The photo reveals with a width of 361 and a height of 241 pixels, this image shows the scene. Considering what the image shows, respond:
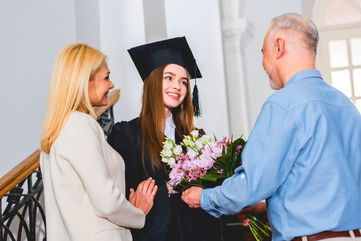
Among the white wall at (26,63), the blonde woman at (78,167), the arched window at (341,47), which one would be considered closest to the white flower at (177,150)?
the blonde woman at (78,167)

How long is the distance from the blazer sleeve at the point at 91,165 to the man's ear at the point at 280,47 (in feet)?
2.90

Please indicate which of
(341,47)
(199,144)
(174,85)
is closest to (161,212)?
(199,144)

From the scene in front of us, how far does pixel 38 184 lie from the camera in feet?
11.7

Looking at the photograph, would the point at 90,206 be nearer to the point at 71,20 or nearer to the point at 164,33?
the point at 164,33

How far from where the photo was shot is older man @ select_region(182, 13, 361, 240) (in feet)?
6.07

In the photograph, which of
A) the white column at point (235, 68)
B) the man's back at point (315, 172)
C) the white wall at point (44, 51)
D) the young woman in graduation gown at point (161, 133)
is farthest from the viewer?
the white column at point (235, 68)

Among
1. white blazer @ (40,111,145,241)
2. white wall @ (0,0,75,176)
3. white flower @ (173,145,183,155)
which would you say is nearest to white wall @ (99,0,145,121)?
white wall @ (0,0,75,176)

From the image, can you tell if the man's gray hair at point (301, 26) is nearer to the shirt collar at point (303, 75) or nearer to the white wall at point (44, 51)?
the shirt collar at point (303, 75)

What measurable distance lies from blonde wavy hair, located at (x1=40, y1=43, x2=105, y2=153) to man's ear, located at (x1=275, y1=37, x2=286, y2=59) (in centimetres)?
88

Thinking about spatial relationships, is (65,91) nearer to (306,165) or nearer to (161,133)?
(161,133)

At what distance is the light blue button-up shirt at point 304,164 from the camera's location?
1854 millimetres

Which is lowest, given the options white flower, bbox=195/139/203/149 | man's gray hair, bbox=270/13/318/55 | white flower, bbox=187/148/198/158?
white flower, bbox=187/148/198/158

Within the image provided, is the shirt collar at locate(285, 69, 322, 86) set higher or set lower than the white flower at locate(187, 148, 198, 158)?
higher

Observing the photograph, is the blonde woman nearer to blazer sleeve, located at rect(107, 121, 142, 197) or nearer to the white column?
blazer sleeve, located at rect(107, 121, 142, 197)
